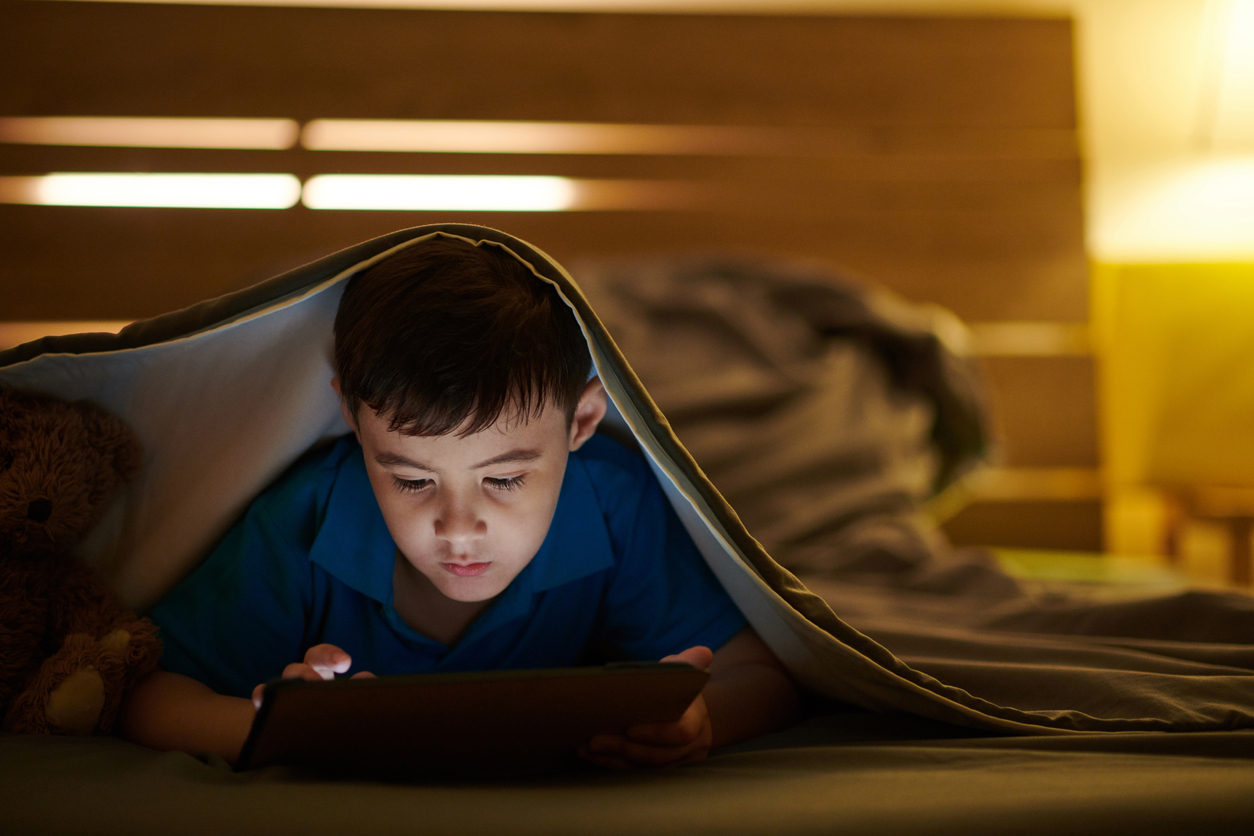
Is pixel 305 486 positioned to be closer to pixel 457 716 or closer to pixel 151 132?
pixel 457 716

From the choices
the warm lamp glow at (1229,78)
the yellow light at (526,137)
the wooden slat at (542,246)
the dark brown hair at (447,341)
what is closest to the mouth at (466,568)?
the dark brown hair at (447,341)

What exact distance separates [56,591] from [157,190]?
1506 mm

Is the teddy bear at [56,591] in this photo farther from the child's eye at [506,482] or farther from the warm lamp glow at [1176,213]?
the warm lamp glow at [1176,213]

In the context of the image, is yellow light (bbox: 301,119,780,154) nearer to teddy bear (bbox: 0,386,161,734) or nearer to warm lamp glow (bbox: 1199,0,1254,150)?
warm lamp glow (bbox: 1199,0,1254,150)

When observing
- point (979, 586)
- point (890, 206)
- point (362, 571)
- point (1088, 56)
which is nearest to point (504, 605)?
point (362, 571)

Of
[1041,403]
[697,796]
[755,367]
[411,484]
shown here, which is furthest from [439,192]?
[697,796]

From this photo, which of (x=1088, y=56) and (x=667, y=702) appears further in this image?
(x=1088, y=56)

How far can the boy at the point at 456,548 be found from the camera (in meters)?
0.54

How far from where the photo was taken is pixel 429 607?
2.20 ft

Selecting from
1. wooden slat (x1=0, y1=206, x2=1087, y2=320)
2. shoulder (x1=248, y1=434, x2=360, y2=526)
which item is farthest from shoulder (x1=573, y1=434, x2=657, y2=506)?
wooden slat (x1=0, y1=206, x2=1087, y2=320)

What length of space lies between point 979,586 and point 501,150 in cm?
146

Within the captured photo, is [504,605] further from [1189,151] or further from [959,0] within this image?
[1189,151]

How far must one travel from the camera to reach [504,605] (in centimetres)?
66

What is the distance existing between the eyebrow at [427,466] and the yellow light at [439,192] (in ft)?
4.70
